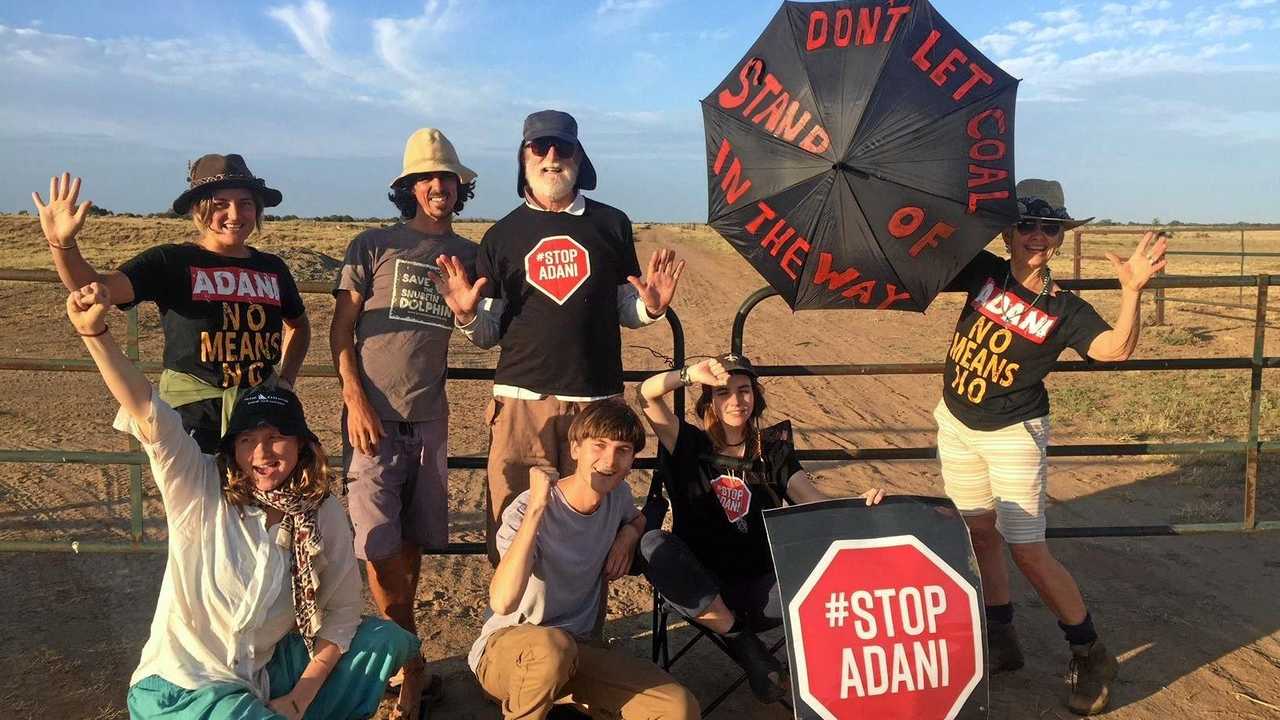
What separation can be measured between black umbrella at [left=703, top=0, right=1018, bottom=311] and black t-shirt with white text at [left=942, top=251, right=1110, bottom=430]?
22 cm

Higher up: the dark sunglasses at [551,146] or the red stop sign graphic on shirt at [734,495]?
the dark sunglasses at [551,146]

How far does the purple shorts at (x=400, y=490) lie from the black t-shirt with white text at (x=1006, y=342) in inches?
79.9

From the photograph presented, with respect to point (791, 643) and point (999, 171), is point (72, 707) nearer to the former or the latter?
point (791, 643)

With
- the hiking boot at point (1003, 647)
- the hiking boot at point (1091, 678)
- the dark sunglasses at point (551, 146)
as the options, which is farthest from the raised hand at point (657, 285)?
the hiking boot at point (1091, 678)

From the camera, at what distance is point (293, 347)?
3.54 meters

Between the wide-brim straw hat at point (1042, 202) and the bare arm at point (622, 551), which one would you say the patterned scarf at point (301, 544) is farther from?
the wide-brim straw hat at point (1042, 202)

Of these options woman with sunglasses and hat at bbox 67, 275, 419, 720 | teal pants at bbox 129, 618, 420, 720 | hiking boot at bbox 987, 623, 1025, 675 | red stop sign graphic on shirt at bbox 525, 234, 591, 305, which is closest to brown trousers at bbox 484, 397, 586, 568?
red stop sign graphic on shirt at bbox 525, 234, 591, 305

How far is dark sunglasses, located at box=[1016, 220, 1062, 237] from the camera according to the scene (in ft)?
11.3

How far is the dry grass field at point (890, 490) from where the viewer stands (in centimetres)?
369

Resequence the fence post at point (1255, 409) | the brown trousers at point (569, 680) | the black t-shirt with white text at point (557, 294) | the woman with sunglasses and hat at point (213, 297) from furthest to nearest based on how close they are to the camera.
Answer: the fence post at point (1255, 409) → the black t-shirt with white text at point (557, 294) → the woman with sunglasses and hat at point (213, 297) → the brown trousers at point (569, 680)

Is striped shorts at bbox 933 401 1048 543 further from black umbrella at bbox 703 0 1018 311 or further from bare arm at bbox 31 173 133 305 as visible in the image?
bare arm at bbox 31 173 133 305

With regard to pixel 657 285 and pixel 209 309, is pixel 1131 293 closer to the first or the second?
pixel 657 285

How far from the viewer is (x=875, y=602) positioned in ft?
9.93

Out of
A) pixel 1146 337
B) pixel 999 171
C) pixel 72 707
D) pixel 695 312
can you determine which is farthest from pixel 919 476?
pixel 695 312
